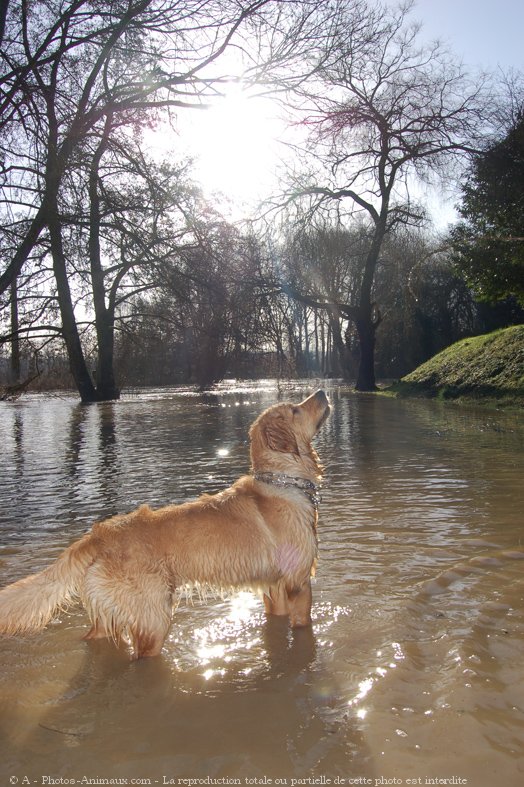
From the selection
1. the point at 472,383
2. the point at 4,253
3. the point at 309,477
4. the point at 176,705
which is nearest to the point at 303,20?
the point at 4,253

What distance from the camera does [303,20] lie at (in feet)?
35.2

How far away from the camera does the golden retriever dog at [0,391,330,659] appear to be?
3.75 m

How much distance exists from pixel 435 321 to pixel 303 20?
125ft

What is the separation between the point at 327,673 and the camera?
3.51 meters

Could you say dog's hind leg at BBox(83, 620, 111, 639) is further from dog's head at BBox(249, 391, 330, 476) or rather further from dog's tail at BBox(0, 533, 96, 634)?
dog's head at BBox(249, 391, 330, 476)

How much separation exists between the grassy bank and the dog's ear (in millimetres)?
13506

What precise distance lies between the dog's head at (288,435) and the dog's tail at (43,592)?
55.5 inches

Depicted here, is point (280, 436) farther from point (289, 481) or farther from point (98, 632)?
point (98, 632)

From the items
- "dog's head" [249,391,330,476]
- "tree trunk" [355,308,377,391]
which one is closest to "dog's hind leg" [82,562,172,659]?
"dog's head" [249,391,330,476]

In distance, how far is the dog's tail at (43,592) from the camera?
363cm

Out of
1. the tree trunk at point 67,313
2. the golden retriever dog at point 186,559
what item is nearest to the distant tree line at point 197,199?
the tree trunk at point 67,313

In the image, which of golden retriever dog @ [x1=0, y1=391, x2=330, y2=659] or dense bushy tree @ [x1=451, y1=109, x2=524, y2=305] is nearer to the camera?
golden retriever dog @ [x1=0, y1=391, x2=330, y2=659]

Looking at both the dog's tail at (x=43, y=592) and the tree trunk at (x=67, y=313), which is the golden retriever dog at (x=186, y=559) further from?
the tree trunk at (x=67, y=313)

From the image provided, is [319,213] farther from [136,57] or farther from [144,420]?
[136,57]
